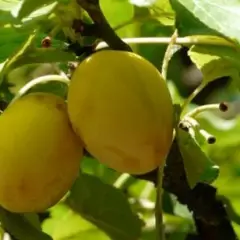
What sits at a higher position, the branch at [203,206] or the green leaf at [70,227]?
the branch at [203,206]

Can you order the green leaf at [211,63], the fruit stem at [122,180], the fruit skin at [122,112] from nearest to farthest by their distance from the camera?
the fruit skin at [122,112] → the green leaf at [211,63] → the fruit stem at [122,180]

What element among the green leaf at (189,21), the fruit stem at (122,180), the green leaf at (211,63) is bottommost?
the fruit stem at (122,180)

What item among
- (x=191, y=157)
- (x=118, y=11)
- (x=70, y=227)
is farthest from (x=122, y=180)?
(x=191, y=157)

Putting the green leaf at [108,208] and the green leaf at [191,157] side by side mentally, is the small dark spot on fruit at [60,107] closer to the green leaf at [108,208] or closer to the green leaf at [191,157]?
the green leaf at [191,157]

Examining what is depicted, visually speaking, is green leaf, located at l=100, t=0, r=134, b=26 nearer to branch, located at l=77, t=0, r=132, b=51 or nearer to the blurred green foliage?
the blurred green foliage

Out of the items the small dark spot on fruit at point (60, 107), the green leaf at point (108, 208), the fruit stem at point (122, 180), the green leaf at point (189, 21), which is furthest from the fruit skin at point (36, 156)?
the fruit stem at point (122, 180)

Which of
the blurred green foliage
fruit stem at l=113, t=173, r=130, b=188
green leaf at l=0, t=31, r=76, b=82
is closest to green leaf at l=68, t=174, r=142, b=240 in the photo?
the blurred green foliage

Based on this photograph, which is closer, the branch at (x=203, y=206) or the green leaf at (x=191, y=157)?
the green leaf at (x=191, y=157)
